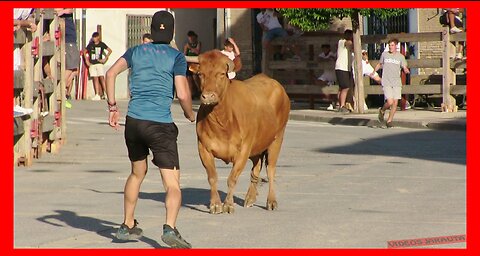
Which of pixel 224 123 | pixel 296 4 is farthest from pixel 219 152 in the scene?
pixel 296 4

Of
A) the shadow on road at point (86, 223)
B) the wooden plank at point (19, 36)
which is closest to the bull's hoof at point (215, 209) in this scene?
the shadow on road at point (86, 223)

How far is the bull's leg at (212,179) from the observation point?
508 inches

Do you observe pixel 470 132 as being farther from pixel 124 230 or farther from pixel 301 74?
pixel 124 230

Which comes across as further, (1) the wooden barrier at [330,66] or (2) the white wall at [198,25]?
(2) the white wall at [198,25]

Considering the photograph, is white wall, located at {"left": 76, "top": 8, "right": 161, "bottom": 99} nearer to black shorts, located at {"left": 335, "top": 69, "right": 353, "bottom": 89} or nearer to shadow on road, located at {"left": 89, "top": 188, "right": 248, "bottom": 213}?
black shorts, located at {"left": 335, "top": 69, "right": 353, "bottom": 89}

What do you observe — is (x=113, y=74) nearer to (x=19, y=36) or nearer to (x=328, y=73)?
(x=19, y=36)

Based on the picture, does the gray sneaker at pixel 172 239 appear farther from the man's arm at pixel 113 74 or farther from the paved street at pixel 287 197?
the man's arm at pixel 113 74

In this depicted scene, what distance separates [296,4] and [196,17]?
1260cm

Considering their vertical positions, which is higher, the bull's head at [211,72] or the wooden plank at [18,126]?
the bull's head at [211,72]

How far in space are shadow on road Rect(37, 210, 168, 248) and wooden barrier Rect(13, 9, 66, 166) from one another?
5073 millimetres

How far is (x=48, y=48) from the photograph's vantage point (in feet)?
64.8

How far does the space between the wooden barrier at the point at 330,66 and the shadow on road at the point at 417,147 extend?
5.11m

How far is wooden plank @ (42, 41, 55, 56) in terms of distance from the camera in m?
19.5

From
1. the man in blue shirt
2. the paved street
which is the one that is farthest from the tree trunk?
the man in blue shirt
